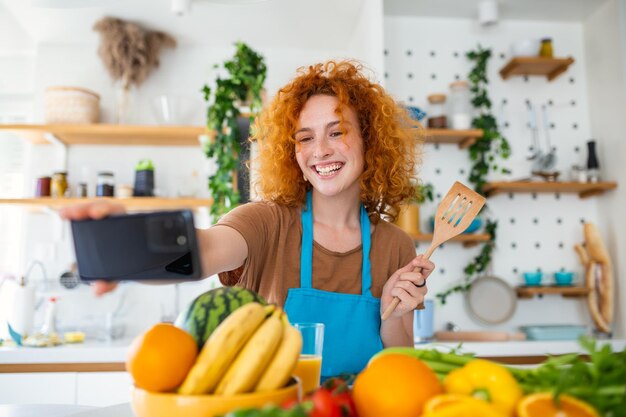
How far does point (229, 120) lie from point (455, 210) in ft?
5.48

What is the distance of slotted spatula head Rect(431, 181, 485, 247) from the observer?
121cm

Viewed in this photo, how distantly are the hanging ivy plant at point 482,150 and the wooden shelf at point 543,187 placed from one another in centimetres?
7

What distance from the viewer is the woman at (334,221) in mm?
1229

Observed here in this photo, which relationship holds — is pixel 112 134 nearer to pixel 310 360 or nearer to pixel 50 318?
pixel 50 318

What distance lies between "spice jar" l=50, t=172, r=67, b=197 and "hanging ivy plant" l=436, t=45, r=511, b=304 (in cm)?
209

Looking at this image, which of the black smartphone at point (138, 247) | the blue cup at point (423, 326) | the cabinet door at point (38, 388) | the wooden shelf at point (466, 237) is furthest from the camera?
the wooden shelf at point (466, 237)

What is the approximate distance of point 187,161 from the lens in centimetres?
323

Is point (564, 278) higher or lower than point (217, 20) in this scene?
lower

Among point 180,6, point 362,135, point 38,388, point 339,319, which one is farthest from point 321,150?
point 180,6

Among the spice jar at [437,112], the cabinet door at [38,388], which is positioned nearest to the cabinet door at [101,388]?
the cabinet door at [38,388]

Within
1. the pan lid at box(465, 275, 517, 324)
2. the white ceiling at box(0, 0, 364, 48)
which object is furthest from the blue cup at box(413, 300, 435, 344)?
the white ceiling at box(0, 0, 364, 48)

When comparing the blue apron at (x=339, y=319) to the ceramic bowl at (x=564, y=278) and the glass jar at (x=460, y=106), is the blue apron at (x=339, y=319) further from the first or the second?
the ceramic bowl at (x=564, y=278)

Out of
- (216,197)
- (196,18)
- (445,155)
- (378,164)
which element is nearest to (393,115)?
(378,164)

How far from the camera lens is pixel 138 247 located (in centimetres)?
68
